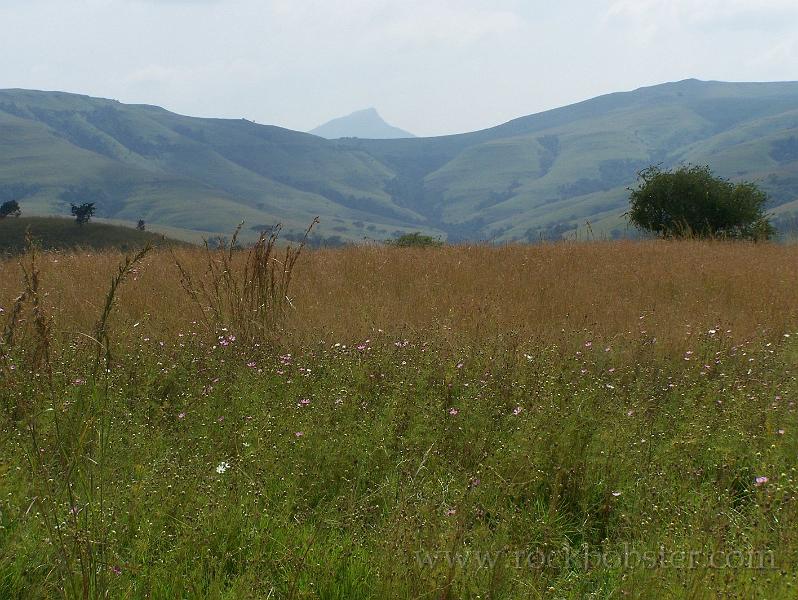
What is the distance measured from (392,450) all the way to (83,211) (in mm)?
63352

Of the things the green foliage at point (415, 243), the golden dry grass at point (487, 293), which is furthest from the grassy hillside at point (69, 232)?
the golden dry grass at point (487, 293)

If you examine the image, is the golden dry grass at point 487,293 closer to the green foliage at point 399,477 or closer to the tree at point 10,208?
the green foliage at point 399,477

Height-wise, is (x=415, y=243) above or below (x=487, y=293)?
above

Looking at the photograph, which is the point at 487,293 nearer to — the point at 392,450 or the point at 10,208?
the point at 392,450

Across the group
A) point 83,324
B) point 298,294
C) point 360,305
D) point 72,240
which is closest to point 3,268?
point 83,324

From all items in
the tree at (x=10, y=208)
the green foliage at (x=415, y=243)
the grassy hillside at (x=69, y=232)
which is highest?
the tree at (x=10, y=208)

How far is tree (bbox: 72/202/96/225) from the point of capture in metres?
57.5

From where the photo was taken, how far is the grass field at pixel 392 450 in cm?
286

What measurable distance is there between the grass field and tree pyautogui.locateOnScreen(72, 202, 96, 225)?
54.7m

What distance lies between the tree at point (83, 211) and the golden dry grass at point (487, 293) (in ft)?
166

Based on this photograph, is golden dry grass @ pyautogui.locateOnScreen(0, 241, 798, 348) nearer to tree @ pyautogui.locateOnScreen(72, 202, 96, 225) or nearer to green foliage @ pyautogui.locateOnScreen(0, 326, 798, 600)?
green foliage @ pyautogui.locateOnScreen(0, 326, 798, 600)

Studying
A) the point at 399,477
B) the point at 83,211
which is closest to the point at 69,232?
the point at 83,211

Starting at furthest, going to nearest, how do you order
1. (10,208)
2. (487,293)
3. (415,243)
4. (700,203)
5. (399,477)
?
(10,208)
(700,203)
(415,243)
(487,293)
(399,477)

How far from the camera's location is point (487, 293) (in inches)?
338
